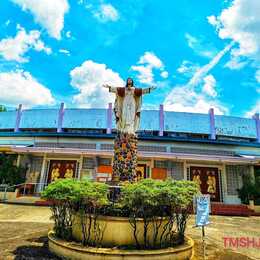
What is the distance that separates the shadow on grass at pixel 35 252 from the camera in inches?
189

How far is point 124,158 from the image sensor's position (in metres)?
6.94

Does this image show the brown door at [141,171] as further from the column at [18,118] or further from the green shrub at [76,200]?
the column at [18,118]

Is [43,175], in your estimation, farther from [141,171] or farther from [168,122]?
[168,122]

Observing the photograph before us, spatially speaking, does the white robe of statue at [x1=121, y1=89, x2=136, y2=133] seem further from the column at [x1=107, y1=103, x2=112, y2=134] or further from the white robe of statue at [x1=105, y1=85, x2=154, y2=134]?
the column at [x1=107, y1=103, x2=112, y2=134]

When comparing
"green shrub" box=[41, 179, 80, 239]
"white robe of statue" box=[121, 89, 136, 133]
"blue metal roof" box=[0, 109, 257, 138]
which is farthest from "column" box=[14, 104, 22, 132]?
"green shrub" box=[41, 179, 80, 239]

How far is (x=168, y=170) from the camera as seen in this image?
1622cm

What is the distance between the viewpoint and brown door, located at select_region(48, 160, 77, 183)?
16469mm

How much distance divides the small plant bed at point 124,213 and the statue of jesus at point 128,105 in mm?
2534

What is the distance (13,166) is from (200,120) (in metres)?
16.1

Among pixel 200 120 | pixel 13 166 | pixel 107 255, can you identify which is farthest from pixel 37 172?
pixel 200 120

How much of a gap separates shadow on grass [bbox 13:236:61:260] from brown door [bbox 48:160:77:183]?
10701mm

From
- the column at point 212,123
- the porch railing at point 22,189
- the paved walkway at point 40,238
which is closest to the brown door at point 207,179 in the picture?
the column at point 212,123

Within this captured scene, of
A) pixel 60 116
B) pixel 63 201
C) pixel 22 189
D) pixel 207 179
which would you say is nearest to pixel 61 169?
pixel 22 189

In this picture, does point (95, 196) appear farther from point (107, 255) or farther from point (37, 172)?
point (37, 172)
